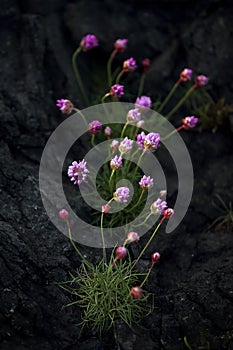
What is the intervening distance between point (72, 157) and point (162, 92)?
1144 millimetres

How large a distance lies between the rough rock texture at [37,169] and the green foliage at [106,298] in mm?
72

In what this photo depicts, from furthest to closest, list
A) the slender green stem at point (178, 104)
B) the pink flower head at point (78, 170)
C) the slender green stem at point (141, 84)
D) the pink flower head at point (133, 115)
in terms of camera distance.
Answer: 1. the slender green stem at point (141, 84)
2. the slender green stem at point (178, 104)
3. the pink flower head at point (133, 115)
4. the pink flower head at point (78, 170)

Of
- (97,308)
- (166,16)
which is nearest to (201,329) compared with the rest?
(97,308)

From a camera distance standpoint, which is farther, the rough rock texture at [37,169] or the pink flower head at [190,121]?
the pink flower head at [190,121]

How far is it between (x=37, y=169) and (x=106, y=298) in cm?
112

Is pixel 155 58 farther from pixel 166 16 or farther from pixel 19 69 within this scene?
pixel 19 69

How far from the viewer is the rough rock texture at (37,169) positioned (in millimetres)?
2957

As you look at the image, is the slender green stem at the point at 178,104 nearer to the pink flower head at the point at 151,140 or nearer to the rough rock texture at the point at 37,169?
the rough rock texture at the point at 37,169

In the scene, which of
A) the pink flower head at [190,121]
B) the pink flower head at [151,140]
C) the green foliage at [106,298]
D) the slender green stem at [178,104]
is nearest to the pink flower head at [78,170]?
the pink flower head at [151,140]

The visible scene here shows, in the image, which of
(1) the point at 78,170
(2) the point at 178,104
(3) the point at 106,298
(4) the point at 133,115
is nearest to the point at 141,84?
(2) the point at 178,104

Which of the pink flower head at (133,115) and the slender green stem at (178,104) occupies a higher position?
the pink flower head at (133,115)

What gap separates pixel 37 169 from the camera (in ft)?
12.0

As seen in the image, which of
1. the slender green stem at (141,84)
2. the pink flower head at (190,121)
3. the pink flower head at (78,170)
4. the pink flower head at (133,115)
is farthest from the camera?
the slender green stem at (141,84)

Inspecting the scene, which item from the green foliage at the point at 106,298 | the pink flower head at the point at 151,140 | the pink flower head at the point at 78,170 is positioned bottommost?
the green foliage at the point at 106,298
